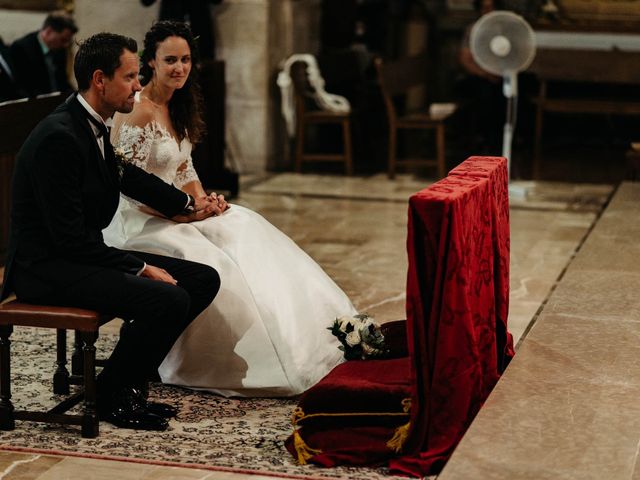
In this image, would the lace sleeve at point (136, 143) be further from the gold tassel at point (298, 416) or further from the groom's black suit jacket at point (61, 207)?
the gold tassel at point (298, 416)

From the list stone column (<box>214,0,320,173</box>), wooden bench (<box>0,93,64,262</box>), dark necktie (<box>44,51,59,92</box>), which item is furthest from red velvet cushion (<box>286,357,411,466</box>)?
stone column (<box>214,0,320,173</box>)

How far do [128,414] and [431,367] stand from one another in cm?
117

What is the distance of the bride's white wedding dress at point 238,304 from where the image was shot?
4859 mm

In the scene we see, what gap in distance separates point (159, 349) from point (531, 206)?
552 cm

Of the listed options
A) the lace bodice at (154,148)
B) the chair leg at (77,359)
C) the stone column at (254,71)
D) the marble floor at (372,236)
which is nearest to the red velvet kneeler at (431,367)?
the marble floor at (372,236)

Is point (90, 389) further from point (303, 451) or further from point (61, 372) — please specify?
point (303, 451)

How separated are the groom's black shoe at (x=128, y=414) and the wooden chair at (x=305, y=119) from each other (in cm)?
633

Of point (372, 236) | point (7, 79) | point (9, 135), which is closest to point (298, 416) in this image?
point (9, 135)

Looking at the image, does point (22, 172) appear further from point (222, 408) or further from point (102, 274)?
point (222, 408)

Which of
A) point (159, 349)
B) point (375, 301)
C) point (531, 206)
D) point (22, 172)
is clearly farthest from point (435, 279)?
point (531, 206)

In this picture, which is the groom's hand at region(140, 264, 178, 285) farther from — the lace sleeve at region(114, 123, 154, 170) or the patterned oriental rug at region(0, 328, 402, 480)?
the lace sleeve at region(114, 123, 154, 170)

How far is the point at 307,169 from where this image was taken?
11234 mm

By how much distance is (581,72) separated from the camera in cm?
1192

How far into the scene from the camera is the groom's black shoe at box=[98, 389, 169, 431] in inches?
173
